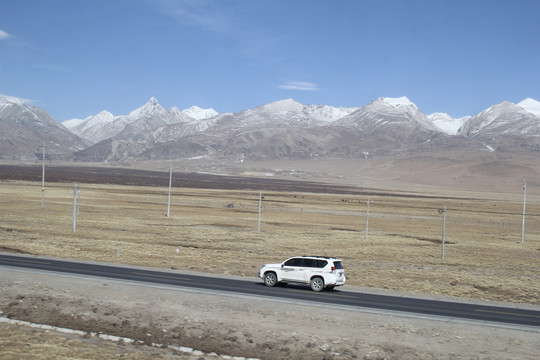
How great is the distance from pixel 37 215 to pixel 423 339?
202 feet

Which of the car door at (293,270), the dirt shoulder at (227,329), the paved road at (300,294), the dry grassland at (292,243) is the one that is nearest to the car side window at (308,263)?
the car door at (293,270)

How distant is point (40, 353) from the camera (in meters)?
17.1

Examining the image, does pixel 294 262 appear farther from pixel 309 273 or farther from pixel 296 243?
pixel 296 243

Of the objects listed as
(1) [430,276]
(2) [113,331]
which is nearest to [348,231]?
(1) [430,276]

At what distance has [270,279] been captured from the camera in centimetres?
3062

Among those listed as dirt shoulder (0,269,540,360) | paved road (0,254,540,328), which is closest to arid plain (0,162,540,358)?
paved road (0,254,540,328)

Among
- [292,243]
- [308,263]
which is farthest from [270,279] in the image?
[292,243]

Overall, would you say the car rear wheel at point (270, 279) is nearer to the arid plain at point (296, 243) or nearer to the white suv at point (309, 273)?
the white suv at point (309, 273)

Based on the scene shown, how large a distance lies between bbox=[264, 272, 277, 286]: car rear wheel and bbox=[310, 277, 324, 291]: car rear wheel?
2123mm

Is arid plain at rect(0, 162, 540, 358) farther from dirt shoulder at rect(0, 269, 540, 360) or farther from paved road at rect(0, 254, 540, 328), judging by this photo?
dirt shoulder at rect(0, 269, 540, 360)

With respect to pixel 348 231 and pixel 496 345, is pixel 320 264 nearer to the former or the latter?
pixel 496 345

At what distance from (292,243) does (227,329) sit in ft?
115

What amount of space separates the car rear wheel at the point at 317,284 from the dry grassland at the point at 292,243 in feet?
15.3

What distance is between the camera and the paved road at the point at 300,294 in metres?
25.3
